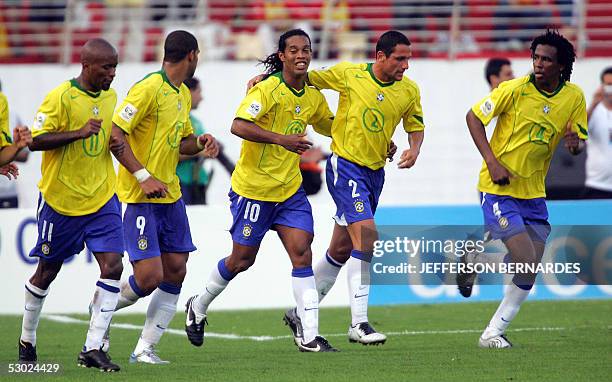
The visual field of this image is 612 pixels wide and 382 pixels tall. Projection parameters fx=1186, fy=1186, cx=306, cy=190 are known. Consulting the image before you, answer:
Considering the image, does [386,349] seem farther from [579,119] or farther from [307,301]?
[579,119]

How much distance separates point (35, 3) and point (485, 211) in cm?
1410

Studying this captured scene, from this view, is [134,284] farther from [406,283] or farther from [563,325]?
[406,283]

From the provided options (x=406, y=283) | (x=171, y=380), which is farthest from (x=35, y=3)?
(x=171, y=380)

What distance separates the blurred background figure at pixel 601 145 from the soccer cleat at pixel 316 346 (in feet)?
23.5

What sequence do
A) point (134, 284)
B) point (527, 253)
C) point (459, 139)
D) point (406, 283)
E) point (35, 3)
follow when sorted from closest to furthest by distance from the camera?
point (134, 284), point (527, 253), point (406, 283), point (459, 139), point (35, 3)

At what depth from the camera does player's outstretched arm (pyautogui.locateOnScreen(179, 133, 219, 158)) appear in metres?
9.70

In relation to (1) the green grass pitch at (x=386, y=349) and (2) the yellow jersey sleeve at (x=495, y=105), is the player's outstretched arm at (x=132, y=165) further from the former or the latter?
(2) the yellow jersey sleeve at (x=495, y=105)

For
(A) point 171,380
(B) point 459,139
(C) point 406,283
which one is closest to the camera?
(A) point 171,380

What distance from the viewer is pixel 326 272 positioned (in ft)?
36.9

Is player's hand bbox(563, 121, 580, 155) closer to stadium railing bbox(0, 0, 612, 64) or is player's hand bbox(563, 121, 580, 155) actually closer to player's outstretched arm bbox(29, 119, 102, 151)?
player's outstretched arm bbox(29, 119, 102, 151)

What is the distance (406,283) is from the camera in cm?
1501

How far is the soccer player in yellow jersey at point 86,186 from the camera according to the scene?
8.87 m

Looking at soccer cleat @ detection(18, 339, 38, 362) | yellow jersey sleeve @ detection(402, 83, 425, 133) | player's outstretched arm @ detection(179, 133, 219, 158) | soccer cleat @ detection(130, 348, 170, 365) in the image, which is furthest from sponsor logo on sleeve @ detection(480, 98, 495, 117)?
soccer cleat @ detection(18, 339, 38, 362)

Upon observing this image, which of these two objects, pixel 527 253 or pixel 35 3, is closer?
pixel 527 253
